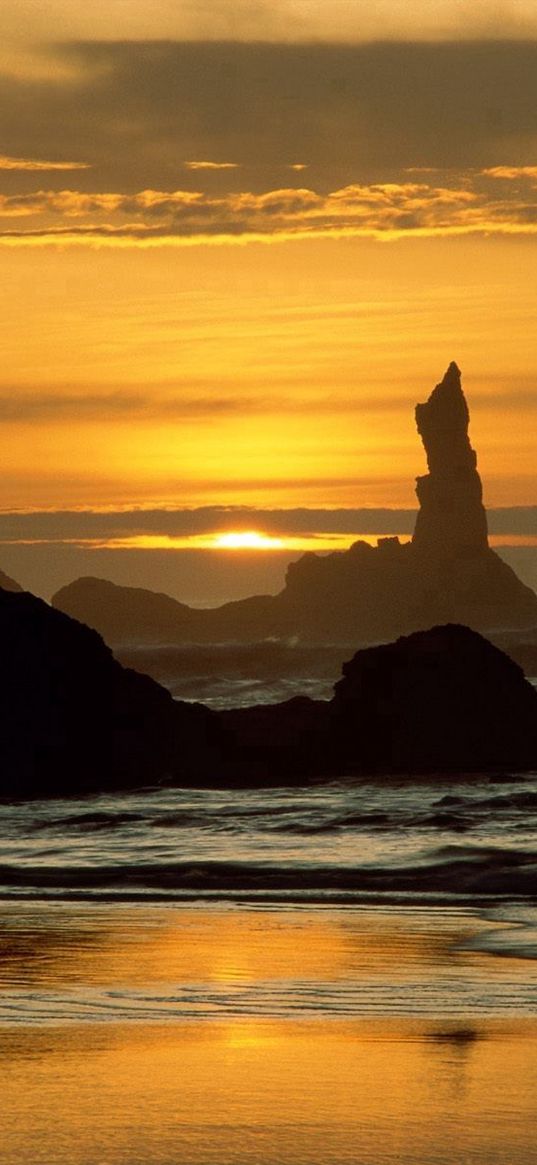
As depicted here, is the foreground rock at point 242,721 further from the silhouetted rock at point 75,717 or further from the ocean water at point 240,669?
the ocean water at point 240,669

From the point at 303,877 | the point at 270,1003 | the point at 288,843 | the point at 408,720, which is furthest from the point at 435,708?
the point at 270,1003

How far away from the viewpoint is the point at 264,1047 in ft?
39.1

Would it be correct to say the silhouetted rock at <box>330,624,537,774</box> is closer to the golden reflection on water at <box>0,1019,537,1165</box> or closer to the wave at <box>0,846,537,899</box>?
the wave at <box>0,846,537,899</box>

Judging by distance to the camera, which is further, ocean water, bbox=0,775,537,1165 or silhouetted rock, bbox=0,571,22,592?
silhouetted rock, bbox=0,571,22,592

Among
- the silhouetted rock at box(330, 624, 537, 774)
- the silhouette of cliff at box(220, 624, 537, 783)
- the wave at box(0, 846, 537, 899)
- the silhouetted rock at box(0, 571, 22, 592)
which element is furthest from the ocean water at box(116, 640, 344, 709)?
the wave at box(0, 846, 537, 899)

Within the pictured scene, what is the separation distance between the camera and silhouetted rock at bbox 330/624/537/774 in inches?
1689

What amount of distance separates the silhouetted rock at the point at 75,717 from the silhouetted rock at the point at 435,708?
3.75 metres

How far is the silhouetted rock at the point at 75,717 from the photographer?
40969mm

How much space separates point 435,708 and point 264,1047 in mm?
31761

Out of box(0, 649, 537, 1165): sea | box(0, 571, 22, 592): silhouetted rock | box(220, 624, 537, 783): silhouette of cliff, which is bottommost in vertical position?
box(0, 649, 537, 1165): sea

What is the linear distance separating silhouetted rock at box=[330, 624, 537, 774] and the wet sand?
937 inches

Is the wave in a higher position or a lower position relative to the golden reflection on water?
lower

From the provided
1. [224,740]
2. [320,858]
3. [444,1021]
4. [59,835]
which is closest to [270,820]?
[59,835]

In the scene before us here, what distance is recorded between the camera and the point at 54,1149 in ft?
29.5
